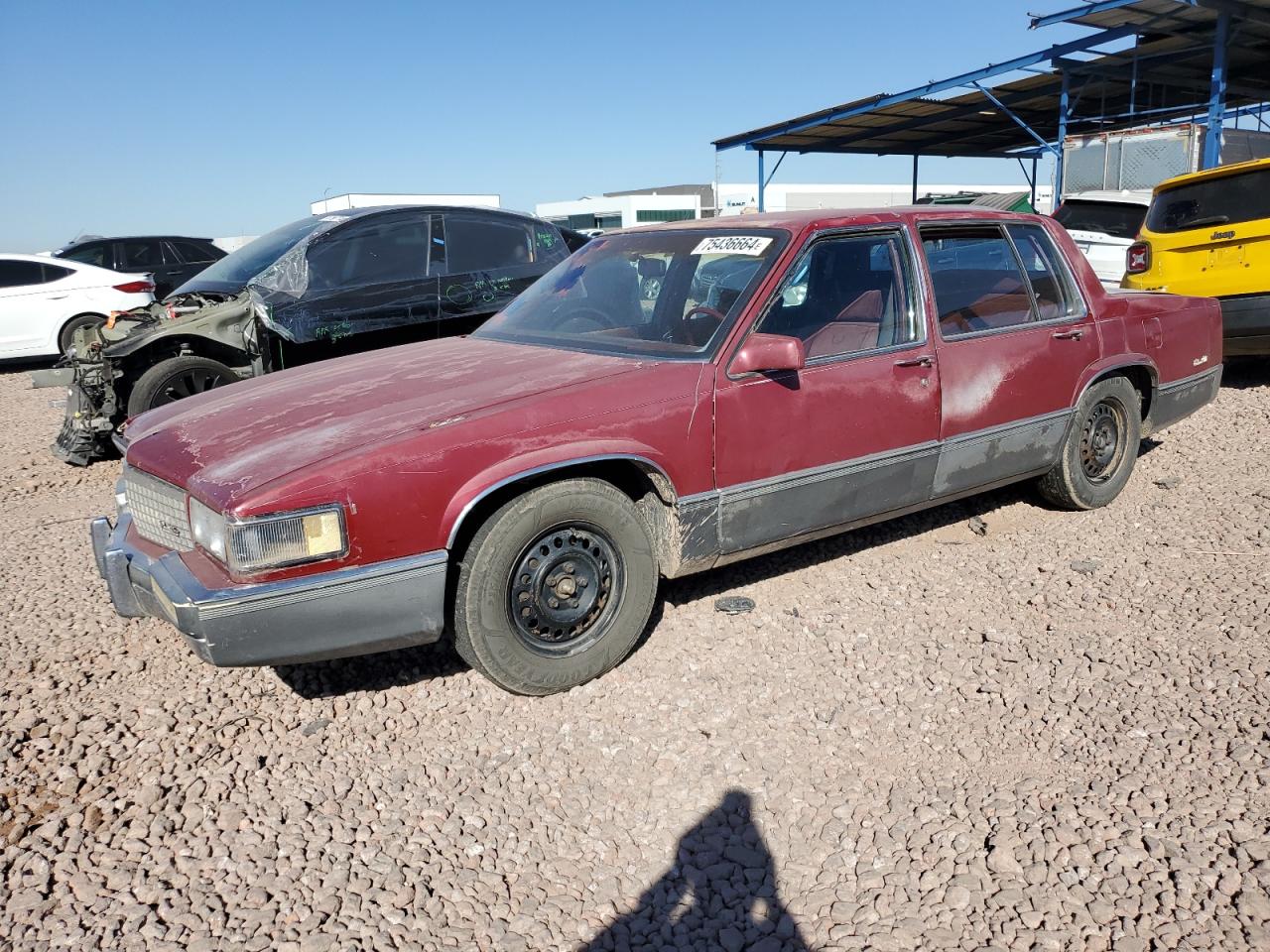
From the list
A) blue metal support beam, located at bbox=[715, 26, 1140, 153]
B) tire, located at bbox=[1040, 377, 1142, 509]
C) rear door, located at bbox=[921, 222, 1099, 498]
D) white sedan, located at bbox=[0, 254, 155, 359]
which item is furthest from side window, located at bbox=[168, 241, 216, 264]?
tire, located at bbox=[1040, 377, 1142, 509]

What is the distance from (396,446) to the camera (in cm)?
288

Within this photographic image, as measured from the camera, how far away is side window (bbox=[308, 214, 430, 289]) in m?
6.66

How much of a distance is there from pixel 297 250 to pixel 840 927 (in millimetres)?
→ 6009

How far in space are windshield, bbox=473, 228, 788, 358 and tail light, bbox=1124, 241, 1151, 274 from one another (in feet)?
18.0

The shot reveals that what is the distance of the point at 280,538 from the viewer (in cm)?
272

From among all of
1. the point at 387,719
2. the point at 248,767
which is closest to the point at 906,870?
the point at 387,719

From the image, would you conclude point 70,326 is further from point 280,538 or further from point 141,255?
point 280,538

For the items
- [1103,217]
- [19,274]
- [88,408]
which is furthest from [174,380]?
[1103,217]

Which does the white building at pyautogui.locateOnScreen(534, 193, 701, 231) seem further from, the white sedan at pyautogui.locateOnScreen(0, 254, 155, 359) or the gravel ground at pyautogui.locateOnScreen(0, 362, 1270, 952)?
the gravel ground at pyautogui.locateOnScreen(0, 362, 1270, 952)

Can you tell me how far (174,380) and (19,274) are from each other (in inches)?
271

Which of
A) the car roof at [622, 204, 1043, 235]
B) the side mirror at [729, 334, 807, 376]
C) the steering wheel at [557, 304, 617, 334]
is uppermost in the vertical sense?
the car roof at [622, 204, 1043, 235]

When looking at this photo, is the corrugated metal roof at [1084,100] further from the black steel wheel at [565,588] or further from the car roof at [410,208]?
the black steel wheel at [565,588]

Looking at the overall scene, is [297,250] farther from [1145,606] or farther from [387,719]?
[1145,606]

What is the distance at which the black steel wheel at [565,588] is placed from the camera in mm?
3174
